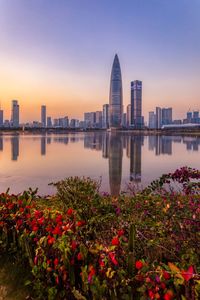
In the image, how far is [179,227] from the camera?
4.89 metres

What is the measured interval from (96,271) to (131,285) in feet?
1.55

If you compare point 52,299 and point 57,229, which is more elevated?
point 57,229

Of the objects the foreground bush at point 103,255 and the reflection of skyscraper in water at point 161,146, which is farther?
the reflection of skyscraper in water at point 161,146

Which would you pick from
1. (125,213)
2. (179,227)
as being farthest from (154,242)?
(125,213)

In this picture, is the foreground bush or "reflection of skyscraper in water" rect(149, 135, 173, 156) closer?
the foreground bush

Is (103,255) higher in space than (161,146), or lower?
higher

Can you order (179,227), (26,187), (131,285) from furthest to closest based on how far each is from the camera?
(26,187)
(179,227)
(131,285)

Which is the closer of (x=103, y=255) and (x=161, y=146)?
(x=103, y=255)

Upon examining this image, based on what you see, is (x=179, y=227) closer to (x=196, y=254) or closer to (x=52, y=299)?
(x=196, y=254)

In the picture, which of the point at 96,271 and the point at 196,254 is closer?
the point at 96,271

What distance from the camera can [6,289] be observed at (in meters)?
4.32

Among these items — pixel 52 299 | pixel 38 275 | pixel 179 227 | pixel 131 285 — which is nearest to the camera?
pixel 131 285

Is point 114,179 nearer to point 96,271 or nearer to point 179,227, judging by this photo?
point 179,227

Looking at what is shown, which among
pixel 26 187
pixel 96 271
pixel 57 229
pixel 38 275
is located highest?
pixel 57 229
